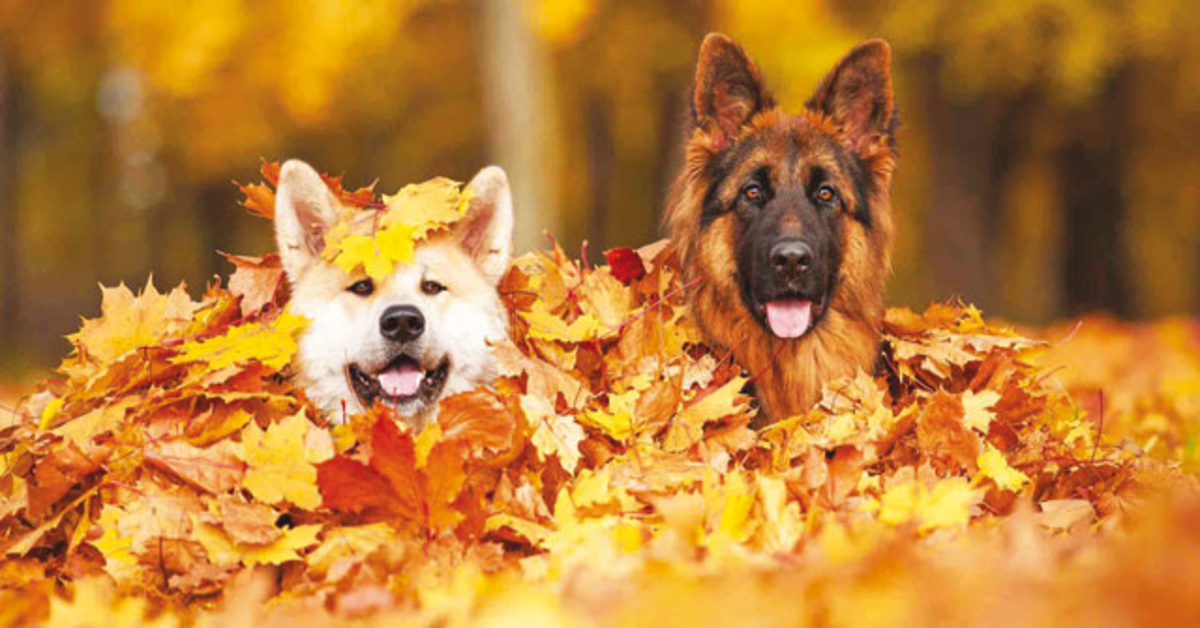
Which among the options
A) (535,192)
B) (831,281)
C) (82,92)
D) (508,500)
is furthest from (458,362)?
(82,92)

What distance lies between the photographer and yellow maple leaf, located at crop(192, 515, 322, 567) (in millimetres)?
3385

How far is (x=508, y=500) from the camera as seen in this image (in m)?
3.64

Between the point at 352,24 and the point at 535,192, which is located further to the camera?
the point at 352,24

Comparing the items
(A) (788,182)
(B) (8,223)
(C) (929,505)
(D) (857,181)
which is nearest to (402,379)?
(A) (788,182)

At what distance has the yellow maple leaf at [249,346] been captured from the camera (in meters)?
3.88

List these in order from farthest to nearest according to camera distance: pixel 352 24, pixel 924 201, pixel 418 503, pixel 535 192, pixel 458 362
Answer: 1. pixel 924 201
2. pixel 352 24
3. pixel 535 192
4. pixel 458 362
5. pixel 418 503

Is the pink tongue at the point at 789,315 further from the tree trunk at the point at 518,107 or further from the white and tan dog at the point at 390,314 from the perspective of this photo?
the tree trunk at the point at 518,107

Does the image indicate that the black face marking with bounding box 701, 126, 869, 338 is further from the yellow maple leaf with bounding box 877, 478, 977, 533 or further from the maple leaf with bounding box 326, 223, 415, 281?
the maple leaf with bounding box 326, 223, 415, 281

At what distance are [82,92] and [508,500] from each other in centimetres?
2093

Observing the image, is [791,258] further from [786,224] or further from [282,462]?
[282,462]

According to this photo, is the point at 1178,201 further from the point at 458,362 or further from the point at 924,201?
the point at 458,362

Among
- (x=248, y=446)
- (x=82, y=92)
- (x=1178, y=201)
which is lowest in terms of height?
(x=1178, y=201)

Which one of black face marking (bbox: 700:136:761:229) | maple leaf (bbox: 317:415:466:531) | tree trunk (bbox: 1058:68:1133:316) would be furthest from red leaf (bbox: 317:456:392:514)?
tree trunk (bbox: 1058:68:1133:316)

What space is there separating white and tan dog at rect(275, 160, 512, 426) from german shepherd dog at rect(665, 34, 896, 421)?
0.90 metres
